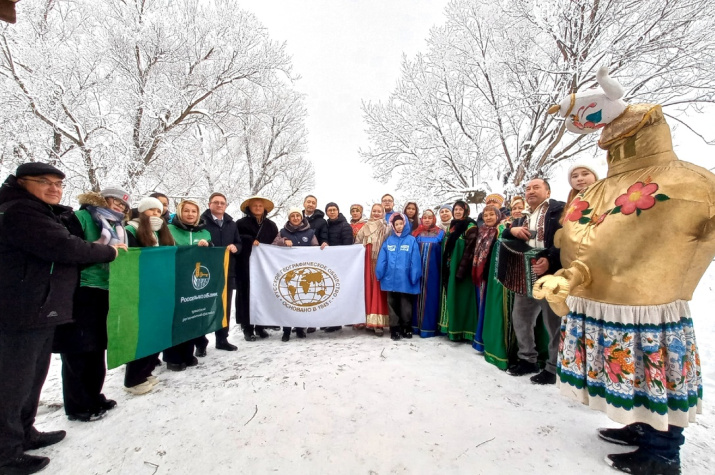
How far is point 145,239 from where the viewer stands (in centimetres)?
314

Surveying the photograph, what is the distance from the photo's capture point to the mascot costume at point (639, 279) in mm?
1632

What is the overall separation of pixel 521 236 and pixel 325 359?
8.26 feet

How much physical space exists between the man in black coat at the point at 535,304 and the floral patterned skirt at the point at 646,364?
3.79 feet

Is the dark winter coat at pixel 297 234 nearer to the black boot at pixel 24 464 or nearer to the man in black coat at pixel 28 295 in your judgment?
the man in black coat at pixel 28 295

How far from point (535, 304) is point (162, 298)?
376 centimetres

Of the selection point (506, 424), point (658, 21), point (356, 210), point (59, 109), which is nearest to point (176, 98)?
point (59, 109)

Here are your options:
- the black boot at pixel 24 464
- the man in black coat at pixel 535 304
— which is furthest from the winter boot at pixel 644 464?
the black boot at pixel 24 464

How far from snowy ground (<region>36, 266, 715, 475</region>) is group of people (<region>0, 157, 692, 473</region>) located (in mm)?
270

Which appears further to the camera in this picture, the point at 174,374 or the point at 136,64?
the point at 136,64

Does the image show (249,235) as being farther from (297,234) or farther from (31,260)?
(31,260)

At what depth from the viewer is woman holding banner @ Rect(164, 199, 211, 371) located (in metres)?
3.44

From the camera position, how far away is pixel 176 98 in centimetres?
1118

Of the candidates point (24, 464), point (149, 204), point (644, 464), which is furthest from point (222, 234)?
point (644, 464)

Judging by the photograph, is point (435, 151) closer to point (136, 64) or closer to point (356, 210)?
point (356, 210)
